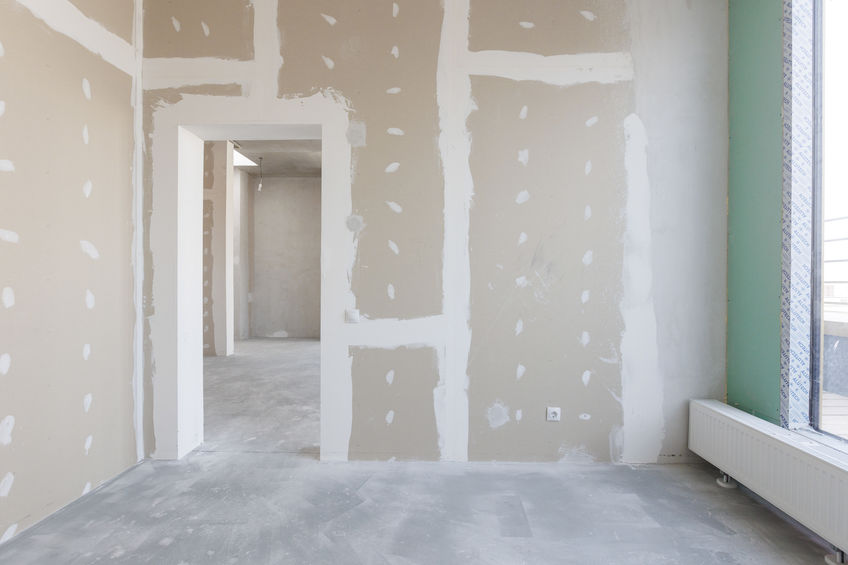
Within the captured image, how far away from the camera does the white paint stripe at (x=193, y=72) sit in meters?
3.06

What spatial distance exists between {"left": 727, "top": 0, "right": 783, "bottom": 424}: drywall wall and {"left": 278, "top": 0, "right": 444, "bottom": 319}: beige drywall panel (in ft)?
6.41

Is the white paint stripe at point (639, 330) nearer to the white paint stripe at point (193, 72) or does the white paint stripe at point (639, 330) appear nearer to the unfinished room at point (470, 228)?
the unfinished room at point (470, 228)

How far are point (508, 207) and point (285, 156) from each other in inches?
229

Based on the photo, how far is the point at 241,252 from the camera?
9.05 m

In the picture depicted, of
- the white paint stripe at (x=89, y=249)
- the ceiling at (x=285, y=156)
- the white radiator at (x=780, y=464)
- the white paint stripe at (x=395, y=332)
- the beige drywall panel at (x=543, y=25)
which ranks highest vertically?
the ceiling at (x=285, y=156)

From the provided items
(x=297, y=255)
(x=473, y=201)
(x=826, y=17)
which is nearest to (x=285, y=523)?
(x=473, y=201)

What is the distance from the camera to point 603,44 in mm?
3055

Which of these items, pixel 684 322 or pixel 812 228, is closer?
pixel 812 228

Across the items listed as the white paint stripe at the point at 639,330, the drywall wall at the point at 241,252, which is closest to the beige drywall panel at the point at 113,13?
the white paint stripe at the point at 639,330

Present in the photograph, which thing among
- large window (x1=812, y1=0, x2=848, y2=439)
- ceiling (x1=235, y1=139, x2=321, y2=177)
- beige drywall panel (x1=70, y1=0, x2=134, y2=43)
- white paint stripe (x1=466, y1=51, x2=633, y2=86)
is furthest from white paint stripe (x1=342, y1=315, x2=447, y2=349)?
ceiling (x1=235, y1=139, x2=321, y2=177)

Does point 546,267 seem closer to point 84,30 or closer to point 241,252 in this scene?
point 84,30

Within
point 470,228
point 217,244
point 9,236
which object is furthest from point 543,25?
point 217,244

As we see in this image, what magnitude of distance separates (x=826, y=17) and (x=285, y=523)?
13.1ft

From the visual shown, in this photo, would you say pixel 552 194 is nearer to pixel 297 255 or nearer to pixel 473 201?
pixel 473 201
